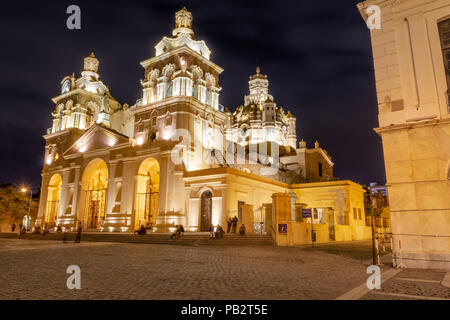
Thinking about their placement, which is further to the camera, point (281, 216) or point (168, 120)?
point (168, 120)

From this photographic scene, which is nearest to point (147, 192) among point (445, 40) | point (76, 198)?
point (76, 198)

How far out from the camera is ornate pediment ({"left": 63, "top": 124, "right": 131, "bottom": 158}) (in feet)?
112

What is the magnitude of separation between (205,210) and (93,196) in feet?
57.8

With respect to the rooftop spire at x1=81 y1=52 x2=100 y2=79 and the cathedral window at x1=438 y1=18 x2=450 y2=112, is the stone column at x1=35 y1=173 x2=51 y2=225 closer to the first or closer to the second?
the rooftop spire at x1=81 y1=52 x2=100 y2=79

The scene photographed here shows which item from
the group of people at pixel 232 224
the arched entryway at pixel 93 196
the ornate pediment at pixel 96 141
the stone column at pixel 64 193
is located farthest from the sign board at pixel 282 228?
the stone column at pixel 64 193

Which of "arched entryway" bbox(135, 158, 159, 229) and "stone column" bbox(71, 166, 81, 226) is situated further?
"stone column" bbox(71, 166, 81, 226)

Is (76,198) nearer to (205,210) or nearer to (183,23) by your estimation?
(205,210)

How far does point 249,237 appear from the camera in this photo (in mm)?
20969

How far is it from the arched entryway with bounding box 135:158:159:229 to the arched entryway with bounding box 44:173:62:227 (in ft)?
48.9

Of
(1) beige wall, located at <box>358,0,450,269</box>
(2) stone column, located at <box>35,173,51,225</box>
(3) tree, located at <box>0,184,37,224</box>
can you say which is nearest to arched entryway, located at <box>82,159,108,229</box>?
(2) stone column, located at <box>35,173,51,225</box>

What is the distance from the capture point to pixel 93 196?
38000 mm

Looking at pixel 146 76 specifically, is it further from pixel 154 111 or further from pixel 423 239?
pixel 423 239

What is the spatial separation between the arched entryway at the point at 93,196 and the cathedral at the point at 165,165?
0.39 feet
